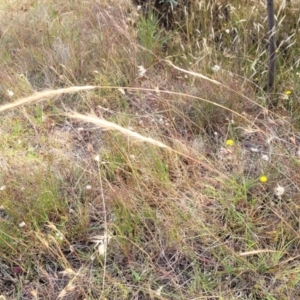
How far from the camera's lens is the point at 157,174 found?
1876mm

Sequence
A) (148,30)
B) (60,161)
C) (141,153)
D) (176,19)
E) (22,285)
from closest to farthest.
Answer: (22,285), (141,153), (60,161), (148,30), (176,19)

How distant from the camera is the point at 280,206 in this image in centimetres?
169

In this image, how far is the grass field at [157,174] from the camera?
1.57 metres

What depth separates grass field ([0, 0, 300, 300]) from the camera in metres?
1.57

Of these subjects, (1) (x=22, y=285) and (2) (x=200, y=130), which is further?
(2) (x=200, y=130)

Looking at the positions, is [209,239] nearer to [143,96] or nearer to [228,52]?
[143,96]

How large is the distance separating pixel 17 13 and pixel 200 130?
233 cm

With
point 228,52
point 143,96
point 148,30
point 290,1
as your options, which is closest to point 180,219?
point 143,96

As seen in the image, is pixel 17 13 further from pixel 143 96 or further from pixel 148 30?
pixel 143 96

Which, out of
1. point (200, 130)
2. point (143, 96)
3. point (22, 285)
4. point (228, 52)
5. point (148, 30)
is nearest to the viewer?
point (22, 285)

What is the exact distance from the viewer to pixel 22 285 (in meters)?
1.64

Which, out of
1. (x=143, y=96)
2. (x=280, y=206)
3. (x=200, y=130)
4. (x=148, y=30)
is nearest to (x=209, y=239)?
(x=280, y=206)

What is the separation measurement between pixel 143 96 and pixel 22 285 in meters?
1.28

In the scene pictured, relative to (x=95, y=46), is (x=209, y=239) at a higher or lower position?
Answer: lower
